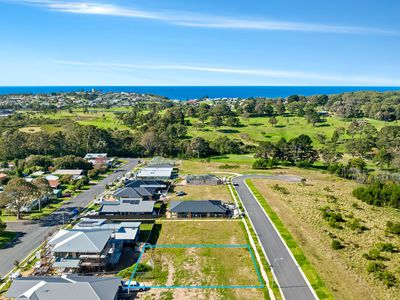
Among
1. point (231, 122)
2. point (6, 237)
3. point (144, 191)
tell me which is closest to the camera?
point (6, 237)

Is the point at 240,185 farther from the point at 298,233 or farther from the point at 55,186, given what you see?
the point at 55,186

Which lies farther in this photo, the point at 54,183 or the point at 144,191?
the point at 54,183

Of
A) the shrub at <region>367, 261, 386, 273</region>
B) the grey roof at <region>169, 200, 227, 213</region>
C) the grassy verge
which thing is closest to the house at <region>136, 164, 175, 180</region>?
the grey roof at <region>169, 200, 227, 213</region>

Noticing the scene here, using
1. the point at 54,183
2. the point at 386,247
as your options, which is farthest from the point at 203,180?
the point at 386,247

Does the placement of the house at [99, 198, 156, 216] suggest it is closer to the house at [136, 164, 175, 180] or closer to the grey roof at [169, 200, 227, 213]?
the grey roof at [169, 200, 227, 213]

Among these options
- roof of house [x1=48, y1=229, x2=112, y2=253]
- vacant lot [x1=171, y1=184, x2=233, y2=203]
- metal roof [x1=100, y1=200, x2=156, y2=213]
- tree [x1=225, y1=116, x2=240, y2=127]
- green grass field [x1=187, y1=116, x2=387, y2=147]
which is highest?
tree [x1=225, y1=116, x2=240, y2=127]

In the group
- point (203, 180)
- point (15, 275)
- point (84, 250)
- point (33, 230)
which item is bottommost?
point (33, 230)

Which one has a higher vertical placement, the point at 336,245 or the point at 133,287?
the point at 336,245

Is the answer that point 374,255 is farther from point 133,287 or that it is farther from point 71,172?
point 71,172

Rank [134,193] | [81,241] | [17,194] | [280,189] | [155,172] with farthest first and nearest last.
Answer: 1. [155,172]
2. [280,189]
3. [134,193]
4. [17,194]
5. [81,241]
